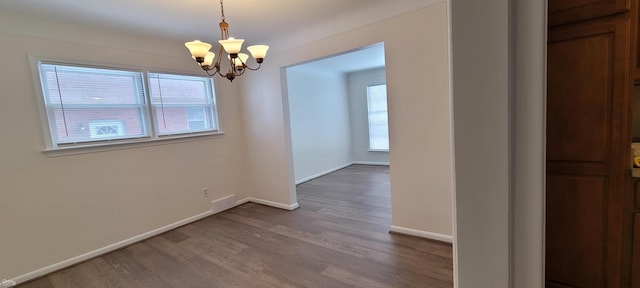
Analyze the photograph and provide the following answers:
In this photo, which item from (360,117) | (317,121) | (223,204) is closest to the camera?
(223,204)

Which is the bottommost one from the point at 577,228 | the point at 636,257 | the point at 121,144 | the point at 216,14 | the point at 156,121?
the point at 636,257

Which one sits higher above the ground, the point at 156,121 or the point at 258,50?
the point at 258,50

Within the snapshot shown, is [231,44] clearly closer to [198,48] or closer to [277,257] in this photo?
[198,48]

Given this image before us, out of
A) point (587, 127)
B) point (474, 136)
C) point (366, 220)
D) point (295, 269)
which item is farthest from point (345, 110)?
point (474, 136)

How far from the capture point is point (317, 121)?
589cm

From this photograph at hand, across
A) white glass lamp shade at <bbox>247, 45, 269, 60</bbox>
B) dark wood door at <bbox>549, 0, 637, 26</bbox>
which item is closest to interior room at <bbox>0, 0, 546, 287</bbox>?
white glass lamp shade at <bbox>247, 45, 269, 60</bbox>

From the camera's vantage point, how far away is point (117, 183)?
291 cm

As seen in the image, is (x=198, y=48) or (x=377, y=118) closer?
(x=198, y=48)

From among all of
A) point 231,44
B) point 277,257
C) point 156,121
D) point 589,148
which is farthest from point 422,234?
point 156,121

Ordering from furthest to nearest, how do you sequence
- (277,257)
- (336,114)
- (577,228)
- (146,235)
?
(336,114)
(146,235)
(277,257)
(577,228)

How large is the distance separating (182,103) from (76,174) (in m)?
1.33

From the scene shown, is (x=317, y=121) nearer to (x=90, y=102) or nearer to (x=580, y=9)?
(x=90, y=102)

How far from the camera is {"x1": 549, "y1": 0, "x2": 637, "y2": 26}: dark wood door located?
1361 mm

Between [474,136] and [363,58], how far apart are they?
485cm
